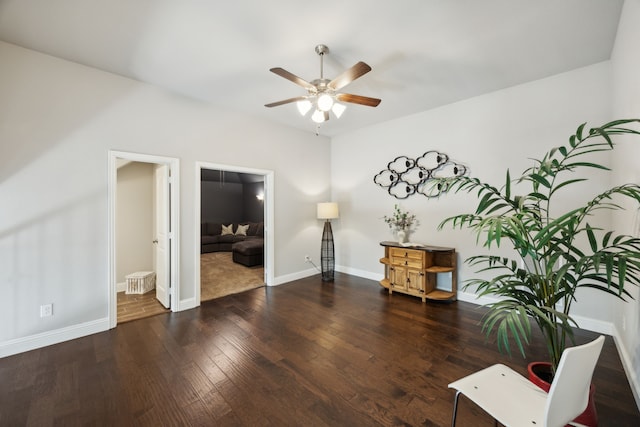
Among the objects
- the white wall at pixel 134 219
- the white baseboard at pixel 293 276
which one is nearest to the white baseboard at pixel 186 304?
the white baseboard at pixel 293 276

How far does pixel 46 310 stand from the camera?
269 cm

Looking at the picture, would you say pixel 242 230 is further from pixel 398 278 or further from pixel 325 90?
pixel 325 90

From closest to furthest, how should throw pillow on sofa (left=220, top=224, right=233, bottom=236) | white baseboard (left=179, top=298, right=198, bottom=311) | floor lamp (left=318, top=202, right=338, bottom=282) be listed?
1. white baseboard (left=179, top=298, right=198, bottom=311)
2. floor lamp (left=318, top=202, right=338, bottom=282)
3. throw pillow on sofa (left=220, top=224, right=233, bottom=236)

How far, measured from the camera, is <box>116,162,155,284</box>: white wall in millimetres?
4355

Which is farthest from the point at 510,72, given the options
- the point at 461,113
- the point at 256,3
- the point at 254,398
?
the point at 254,398

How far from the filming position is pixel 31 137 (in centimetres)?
263

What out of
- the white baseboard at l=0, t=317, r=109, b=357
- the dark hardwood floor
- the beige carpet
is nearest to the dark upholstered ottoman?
the beige carpet

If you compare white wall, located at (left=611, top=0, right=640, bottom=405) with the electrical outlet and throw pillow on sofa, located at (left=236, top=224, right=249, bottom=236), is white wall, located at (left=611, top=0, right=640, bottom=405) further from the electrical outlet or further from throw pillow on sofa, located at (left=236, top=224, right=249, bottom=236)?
throw pillow on sofa, located at (left=236, top=224, right=249, bottom=236)

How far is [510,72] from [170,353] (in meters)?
4.86

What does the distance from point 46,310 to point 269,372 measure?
8.09 ft

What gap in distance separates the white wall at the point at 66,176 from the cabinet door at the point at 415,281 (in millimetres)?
3245

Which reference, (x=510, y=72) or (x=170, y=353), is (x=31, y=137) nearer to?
(x=170, y=353)

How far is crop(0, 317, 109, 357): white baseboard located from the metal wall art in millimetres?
4521

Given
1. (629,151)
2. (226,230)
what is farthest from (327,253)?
(226,230)
